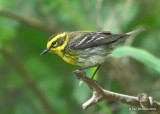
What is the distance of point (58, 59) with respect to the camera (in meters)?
7.49

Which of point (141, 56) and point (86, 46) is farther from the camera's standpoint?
point (86, 46)

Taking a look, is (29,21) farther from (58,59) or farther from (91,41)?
(91,41)

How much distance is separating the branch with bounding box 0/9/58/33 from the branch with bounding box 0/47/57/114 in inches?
18.8

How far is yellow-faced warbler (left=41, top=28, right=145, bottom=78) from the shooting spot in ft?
15.3

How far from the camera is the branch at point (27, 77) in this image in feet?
22.7

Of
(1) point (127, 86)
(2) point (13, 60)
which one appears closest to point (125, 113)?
(1) point (127, 86)

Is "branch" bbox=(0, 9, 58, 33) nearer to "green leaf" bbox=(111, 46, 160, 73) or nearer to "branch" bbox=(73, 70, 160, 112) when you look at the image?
"green leaf" bbox=(111, 46, 160, 73)

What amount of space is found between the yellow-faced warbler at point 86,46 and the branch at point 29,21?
1.73 meters

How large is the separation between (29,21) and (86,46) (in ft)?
6.93

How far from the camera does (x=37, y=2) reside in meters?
7.04

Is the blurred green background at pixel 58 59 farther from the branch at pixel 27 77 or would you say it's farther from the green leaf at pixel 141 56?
the green leaf at pixel 141 56

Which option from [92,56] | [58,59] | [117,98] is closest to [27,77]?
[58,59]

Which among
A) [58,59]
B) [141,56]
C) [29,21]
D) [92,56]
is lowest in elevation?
[58,59]

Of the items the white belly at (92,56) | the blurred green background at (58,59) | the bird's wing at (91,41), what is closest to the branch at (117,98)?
the white belly at (92,56)
